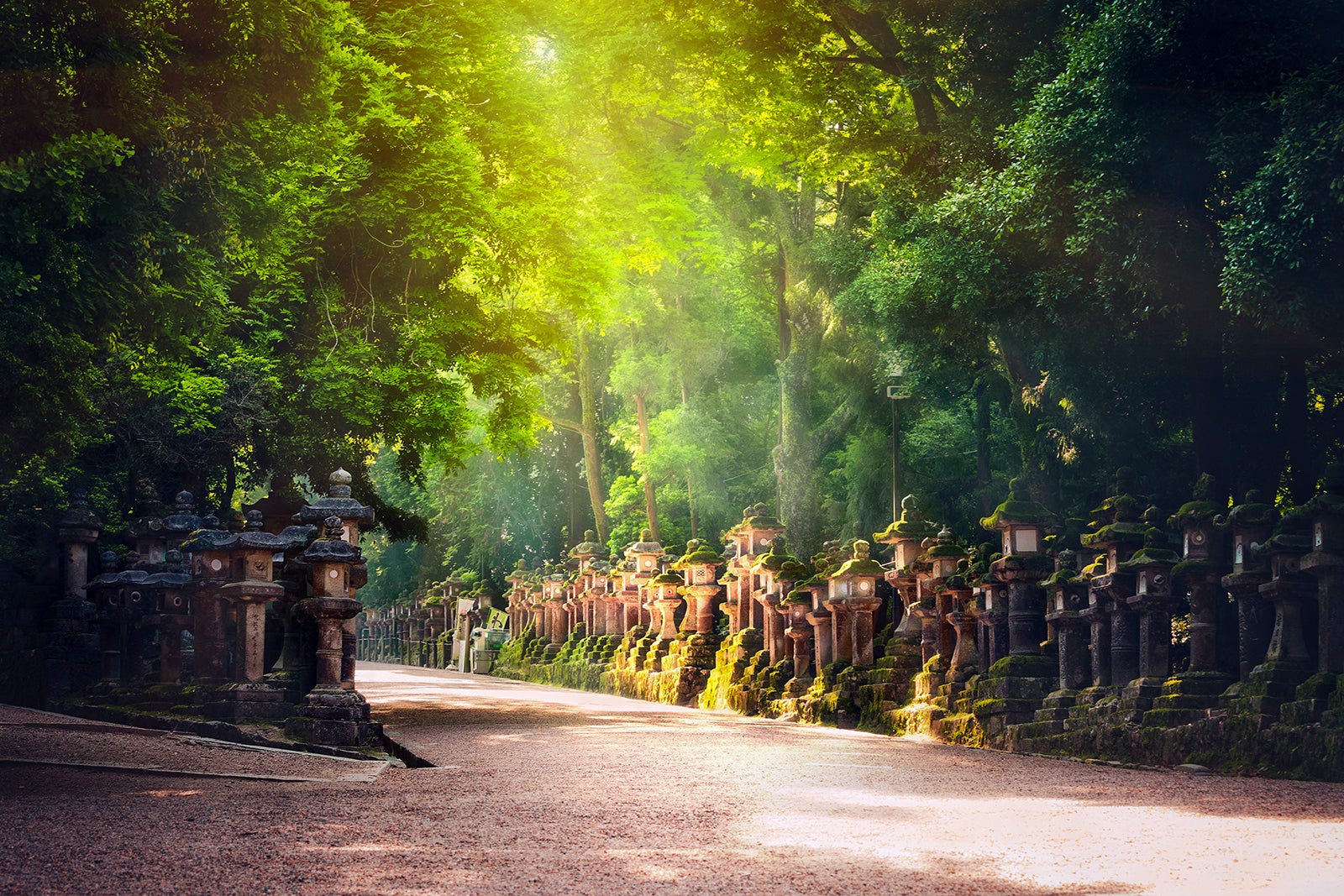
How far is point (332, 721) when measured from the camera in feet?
42.1

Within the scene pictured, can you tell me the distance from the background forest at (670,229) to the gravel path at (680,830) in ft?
11.8

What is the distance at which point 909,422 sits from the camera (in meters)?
30.3

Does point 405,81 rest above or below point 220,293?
above

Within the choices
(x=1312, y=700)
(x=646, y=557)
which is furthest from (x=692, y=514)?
(x=1312, y=700)

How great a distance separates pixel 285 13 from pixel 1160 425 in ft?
46.1

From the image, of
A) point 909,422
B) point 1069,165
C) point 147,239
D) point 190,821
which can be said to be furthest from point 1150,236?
point 909,422

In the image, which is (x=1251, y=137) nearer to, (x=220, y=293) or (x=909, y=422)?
(x=220, y=293)

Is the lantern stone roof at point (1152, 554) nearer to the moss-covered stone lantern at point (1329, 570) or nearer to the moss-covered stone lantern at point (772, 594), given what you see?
the moss-covered stone lantern at point (1329, 570)

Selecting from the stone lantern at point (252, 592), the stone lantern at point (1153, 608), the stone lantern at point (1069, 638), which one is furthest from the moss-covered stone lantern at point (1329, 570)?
the stone lantern at point (252, 592)

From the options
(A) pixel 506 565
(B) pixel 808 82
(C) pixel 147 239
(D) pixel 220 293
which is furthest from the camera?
(A) pixel 506 565

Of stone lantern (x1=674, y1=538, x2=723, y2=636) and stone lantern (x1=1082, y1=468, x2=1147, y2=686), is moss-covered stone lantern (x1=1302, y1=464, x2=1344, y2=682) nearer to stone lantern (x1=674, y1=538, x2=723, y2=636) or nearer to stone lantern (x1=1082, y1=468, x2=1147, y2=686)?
stone lantern (x1=1082, y1=468, x2=1147, y2=686)

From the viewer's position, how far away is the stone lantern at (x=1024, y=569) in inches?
573

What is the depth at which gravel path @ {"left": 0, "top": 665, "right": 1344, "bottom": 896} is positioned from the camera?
236 inches

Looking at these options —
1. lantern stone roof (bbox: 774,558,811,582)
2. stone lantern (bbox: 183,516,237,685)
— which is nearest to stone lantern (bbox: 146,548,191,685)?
stone lantern (bbox: 183,516,237,685)
